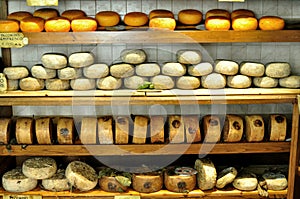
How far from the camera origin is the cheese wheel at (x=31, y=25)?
9.53 feet

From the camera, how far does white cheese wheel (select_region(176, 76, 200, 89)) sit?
3041mm

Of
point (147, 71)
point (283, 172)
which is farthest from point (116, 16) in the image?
point (283, 172)

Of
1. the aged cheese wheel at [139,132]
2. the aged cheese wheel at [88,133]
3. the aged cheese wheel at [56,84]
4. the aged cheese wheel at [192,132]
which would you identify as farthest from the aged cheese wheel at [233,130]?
the aged cheese wheel at [56,84]

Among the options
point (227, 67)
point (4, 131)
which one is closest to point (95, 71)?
point (4, 131)

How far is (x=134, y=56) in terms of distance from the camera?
303 cm

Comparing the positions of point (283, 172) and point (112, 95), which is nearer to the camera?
point (112, 95)

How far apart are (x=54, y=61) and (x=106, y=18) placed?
1.56 ft

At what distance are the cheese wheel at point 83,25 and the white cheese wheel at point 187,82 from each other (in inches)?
28.1

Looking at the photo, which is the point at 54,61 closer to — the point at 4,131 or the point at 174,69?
Answer: the point at 4,131

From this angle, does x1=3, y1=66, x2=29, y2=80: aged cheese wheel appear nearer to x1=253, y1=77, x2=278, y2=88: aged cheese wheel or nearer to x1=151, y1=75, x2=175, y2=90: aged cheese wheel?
x1=151, y1=75, x2=175, y2=90: aged cheese wheel

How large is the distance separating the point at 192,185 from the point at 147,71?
0.87 meters

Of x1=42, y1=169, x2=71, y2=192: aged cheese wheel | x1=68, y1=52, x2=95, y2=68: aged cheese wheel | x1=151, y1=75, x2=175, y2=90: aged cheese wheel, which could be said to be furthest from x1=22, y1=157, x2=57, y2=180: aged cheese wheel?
x1=151, y1=75, x2=175, y2=90: aged cheese wheel

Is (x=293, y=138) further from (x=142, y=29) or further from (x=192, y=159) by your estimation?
(x=142, y=29)

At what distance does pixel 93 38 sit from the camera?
286 centimetres
